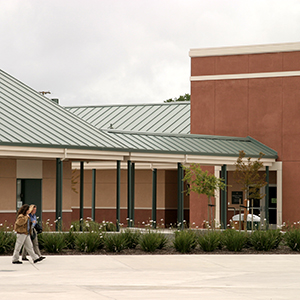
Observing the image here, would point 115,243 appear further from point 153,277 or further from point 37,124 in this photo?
point 37,124

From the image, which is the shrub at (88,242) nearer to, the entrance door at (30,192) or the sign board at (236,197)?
the entrance door at (30,192)

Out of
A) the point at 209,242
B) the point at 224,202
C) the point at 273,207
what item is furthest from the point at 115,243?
the point at 273,207

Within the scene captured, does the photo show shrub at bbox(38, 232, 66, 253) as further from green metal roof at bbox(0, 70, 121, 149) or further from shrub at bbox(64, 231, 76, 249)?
green metal roof at bbox(0, 70, 121, 149)

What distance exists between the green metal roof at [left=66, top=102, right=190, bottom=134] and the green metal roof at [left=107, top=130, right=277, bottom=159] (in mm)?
4279

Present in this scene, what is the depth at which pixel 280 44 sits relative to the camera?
3331cm

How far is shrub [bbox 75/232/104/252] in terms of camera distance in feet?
65.7

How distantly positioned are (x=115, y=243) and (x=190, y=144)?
10.9m

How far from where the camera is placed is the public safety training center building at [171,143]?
85.7ft

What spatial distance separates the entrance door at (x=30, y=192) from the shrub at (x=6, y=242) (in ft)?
22.8

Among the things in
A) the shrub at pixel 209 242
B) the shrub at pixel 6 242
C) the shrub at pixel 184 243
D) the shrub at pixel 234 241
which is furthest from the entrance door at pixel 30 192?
the shrub at pixel 234 241

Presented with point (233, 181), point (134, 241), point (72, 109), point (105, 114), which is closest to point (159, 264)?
point (134, 241)

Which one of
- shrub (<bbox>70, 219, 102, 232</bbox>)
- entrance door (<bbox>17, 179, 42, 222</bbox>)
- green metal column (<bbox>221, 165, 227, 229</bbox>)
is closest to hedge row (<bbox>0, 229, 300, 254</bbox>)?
shrub (<bbox>70, 219, 102, 232</bbox>)

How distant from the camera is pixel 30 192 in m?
27.2

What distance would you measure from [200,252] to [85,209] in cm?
1773
